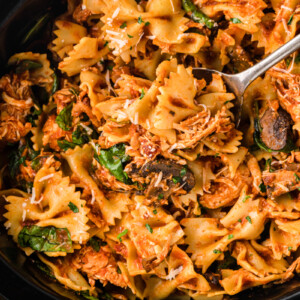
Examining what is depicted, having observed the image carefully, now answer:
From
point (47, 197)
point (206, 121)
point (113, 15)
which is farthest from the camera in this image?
point (47, 197)

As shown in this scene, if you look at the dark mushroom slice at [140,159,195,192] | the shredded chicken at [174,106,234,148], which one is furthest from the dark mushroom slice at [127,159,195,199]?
the shredded chicken at [174,106,234,148]

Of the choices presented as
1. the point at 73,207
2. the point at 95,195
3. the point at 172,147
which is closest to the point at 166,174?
the point at 172,147

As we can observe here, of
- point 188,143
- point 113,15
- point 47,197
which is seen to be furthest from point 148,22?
point 47,197

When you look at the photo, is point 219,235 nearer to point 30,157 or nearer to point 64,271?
point 64,271

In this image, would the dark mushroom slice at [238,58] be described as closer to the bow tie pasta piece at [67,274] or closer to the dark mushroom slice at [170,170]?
the dark mushroom slice at [170,170]

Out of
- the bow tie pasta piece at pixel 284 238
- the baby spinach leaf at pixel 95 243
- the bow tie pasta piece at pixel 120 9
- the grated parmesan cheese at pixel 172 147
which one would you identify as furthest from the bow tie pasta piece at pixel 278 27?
the baby spinach leaf at pixel 95 243

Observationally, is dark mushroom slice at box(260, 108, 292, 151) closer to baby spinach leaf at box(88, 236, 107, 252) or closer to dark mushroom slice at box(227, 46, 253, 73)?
dark mushroom slice at box(227, 46, 253, 73)

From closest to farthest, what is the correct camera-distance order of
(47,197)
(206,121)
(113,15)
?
(206,121) → (113,15) → (47,197)
